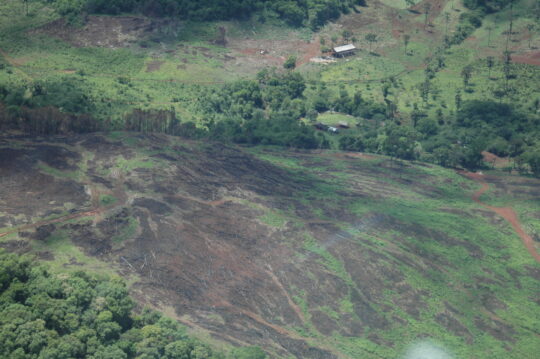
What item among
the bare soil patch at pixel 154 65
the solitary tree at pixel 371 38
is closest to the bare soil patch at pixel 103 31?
the bare soil patch at pixel 154 65

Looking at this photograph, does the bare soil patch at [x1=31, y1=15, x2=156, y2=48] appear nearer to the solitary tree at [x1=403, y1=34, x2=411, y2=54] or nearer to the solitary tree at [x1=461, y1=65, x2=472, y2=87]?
the solitary tree at [x1=403, y1=34, x2=411, y2=54]

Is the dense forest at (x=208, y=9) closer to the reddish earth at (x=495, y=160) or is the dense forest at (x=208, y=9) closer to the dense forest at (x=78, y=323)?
the reddish earth at (x=495, y=160)

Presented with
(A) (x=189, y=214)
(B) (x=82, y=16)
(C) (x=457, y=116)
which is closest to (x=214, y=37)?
(B) (x=82, y=16)

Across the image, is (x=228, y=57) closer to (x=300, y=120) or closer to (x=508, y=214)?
(x=300, y=120)

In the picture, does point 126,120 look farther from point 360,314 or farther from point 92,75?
point 360,314

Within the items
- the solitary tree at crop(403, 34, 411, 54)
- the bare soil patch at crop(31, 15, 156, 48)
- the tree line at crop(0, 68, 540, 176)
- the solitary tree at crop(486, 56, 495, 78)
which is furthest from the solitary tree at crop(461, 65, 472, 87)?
the bare soil patch at crop(31, 15, 156, 48)
